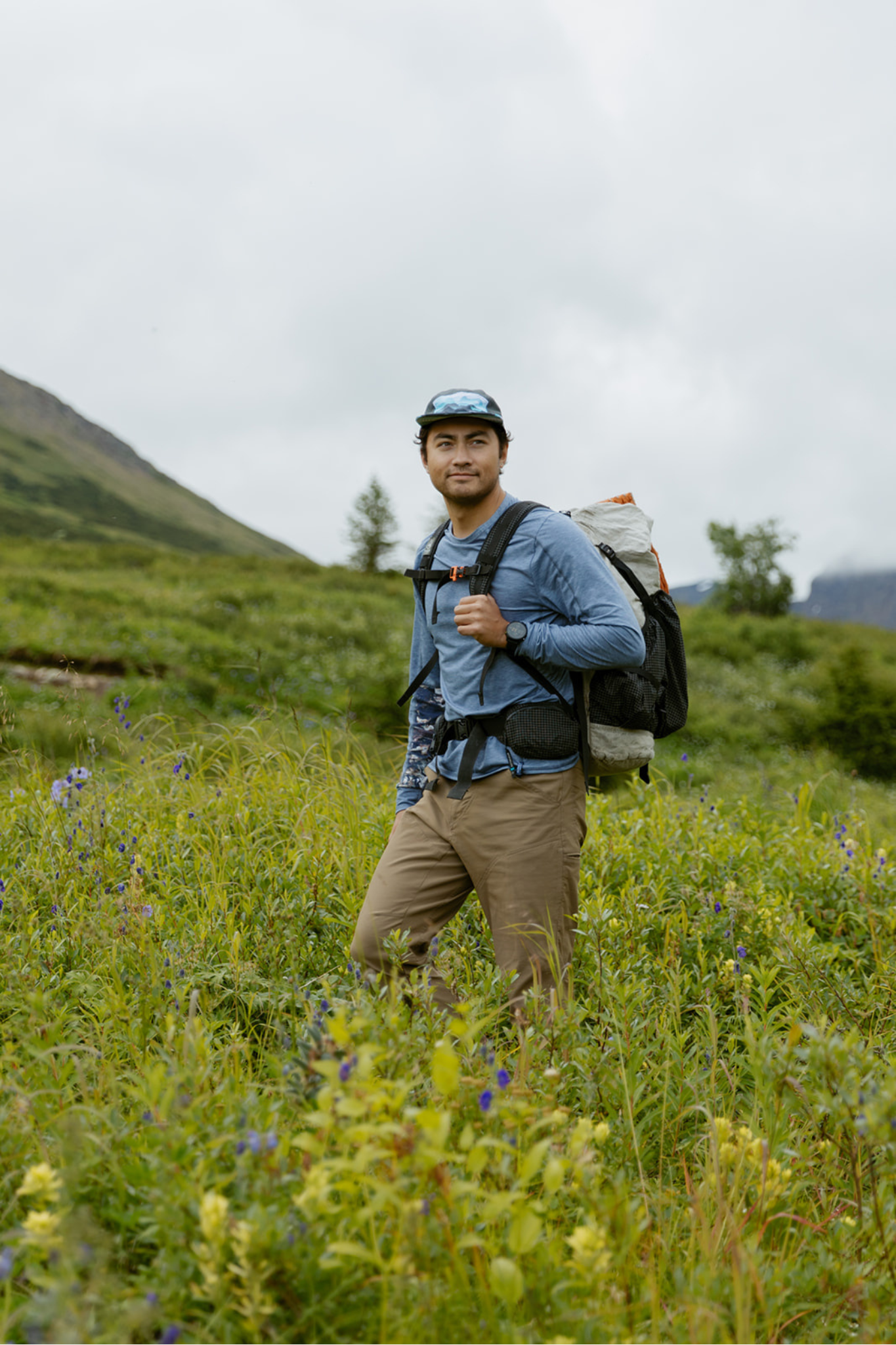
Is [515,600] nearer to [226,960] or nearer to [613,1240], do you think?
[226,960]

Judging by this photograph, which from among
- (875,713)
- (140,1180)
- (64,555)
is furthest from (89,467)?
(140,1180)

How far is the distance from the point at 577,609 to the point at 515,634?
0.82 feet

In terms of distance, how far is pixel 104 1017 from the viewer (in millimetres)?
2709

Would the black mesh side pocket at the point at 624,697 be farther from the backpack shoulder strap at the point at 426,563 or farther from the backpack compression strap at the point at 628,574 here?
the backpack shoulder strap at the point at 426,563

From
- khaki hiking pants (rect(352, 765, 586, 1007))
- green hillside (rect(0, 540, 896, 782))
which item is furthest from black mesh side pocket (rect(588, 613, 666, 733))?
green hillside (rect(0, 540, 896, 782))

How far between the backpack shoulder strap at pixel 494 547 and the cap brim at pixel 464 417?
332mm

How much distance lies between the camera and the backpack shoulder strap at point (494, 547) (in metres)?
3.01

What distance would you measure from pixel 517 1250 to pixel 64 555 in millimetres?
32366

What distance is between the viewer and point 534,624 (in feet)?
9.63

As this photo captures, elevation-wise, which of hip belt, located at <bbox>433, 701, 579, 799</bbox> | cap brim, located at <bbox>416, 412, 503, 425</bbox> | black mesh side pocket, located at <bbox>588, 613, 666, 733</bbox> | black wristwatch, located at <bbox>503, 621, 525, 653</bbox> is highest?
cap brim, located at <bbox>416, 412, 503, 425</bbox>

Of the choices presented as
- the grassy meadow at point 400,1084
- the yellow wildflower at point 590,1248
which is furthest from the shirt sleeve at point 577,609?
the yellow wildflower at point 590,1248

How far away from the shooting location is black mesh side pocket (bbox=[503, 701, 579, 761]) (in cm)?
292

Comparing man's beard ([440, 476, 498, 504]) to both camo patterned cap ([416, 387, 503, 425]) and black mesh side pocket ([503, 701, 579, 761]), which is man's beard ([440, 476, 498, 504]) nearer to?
camo patterned cap ([416, 387, 503, 425])

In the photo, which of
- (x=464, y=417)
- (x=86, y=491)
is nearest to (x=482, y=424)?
(x=464, y=417)
